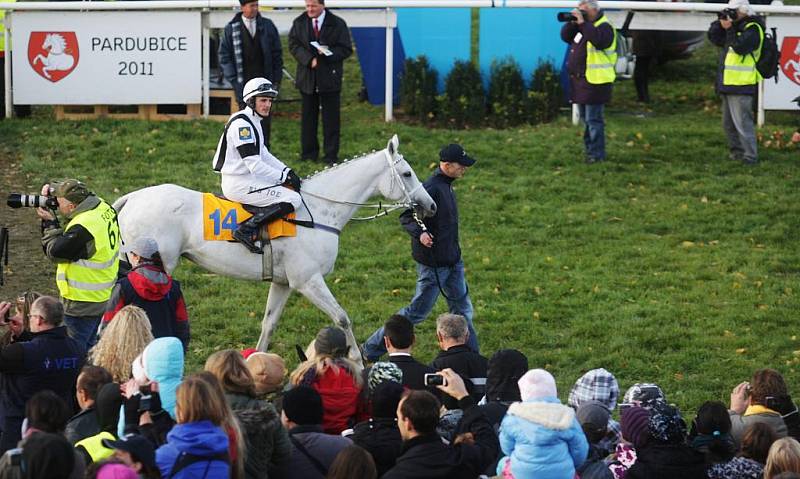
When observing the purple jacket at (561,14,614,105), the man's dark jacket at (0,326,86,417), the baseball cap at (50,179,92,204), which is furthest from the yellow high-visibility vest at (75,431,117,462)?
the purple jacket at (561,14,614,105)

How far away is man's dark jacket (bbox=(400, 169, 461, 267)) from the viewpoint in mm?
12055

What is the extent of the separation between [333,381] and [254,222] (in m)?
3.40

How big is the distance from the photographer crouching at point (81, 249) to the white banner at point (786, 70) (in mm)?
11367

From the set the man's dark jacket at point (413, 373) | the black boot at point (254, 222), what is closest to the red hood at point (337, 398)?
the man's dark jacket at point (413, 373)

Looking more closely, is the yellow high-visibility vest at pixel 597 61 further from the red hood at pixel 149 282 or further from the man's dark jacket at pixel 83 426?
the man's dark jacket at pixel 83 426

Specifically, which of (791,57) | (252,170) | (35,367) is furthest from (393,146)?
(791,57)

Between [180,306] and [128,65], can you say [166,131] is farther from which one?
[180,306]

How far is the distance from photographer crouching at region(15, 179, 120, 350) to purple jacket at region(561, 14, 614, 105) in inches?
337

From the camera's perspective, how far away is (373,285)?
47.0 ft

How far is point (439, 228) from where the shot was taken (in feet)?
39.8

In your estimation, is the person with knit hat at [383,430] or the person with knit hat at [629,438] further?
the person with knit hat at [629,438]

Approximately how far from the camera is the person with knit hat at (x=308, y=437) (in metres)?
7.43

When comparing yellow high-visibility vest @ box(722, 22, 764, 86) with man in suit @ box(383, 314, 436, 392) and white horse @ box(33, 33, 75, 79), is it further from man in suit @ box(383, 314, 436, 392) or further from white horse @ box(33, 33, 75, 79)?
man in suit @ box(383, 314, 436, 392)

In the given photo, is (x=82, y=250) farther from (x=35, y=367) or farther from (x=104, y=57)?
(x=104, y=57)
